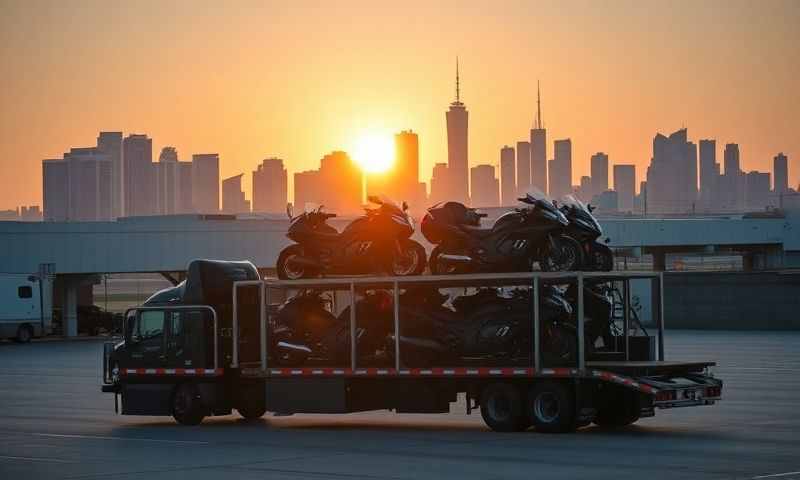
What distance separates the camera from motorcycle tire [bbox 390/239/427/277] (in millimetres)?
24875

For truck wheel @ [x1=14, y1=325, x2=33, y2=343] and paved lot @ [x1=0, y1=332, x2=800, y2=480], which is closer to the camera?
paved lot @ [x1=0, y1=332, x2=800, y2=480]

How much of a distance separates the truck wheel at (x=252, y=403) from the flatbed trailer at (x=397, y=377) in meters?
0.02

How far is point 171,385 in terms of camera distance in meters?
26.6

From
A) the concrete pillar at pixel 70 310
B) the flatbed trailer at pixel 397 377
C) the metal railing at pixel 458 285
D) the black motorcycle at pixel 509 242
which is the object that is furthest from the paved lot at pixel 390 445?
the concrete pillar at pixel 70 310

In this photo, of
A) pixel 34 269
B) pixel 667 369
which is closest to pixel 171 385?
pixel 667 369

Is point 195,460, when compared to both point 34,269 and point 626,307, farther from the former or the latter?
point 34,269

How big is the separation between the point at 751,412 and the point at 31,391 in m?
17.9

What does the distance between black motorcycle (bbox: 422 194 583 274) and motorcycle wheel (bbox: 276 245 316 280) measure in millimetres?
2415

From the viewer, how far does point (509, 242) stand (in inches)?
938

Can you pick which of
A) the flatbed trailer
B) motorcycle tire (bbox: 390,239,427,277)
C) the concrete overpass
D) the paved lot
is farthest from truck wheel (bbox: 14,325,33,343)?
motorcycle tire (bbox: 390,239,427,277)

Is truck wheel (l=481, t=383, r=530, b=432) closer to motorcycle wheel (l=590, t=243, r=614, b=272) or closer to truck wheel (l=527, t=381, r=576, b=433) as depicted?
truck wheel (l=527, t=381, r=576, b=433)

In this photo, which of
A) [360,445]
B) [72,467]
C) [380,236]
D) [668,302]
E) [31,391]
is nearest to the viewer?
[72,467]

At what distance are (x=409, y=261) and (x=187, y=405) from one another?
16.6 ft

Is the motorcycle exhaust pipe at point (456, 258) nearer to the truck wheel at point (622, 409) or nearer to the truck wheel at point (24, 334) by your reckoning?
the truck wheel at point (622, 409)
